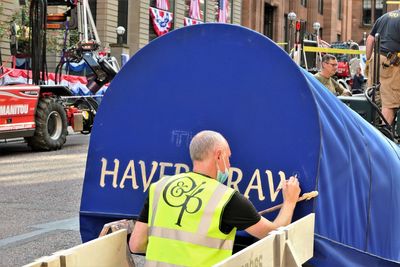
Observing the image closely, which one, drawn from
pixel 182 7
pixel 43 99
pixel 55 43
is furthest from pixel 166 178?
pixel 182 7

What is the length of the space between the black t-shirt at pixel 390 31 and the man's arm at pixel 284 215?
3.96 m

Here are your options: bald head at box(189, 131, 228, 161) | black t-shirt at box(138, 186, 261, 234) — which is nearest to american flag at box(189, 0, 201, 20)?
bald head at box(189, 131, 228, 161)

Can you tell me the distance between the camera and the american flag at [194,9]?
1948 inches

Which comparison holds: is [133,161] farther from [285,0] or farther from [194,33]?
[285,0]

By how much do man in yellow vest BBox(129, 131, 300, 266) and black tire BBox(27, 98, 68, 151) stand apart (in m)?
11.9

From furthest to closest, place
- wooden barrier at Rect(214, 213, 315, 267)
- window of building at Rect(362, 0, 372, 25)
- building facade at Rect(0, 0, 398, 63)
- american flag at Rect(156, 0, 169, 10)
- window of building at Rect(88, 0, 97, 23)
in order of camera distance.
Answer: window of building at Rect(362, 0, 372, 25), american flag at Rect(156, 0, 169, 10), building facade at Rect(0, 0, 398, 63), window of building at Rect(88, 0, 97, 23), wooden barrier at Rect(214, 213, 315, 267)

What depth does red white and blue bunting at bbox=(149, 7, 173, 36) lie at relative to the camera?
1764 inches

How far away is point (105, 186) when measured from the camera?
4.08 metres

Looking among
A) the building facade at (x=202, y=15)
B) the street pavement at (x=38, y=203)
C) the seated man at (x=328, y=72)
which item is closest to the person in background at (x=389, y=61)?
the building facade at (x=202, y=15)

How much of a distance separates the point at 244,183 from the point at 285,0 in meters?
64.2

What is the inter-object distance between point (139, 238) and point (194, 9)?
4735 cm

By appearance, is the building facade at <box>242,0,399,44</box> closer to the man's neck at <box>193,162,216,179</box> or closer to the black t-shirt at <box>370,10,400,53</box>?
the black t-shirt at <box>370,10,400,53</box>

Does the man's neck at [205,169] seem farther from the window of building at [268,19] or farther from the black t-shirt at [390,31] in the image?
the window of building at [268,19]

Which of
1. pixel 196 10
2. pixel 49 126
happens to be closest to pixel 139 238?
pixel 49 126
